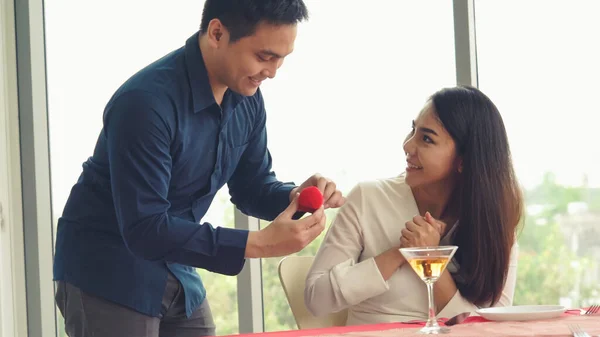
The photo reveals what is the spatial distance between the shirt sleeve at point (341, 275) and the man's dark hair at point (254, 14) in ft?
2.18

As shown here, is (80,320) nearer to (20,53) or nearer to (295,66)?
(295,66)

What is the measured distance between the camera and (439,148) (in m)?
2.33

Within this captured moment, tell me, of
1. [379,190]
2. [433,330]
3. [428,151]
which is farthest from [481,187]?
[433,330]

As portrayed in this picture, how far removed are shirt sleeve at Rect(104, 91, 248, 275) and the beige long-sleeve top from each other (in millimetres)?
438

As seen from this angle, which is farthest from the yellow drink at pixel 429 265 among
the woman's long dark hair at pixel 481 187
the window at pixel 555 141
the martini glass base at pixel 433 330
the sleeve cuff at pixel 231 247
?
the window at pixel 555 141

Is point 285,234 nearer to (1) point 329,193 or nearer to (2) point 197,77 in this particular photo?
(1) point 329,193

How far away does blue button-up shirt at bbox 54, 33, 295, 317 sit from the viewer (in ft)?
5.64

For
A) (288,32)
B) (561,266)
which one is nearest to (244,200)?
(288,32)

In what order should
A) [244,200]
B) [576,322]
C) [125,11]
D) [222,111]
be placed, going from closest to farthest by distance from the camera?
[576,322] → [222,111] → [244,200] → [125,11]

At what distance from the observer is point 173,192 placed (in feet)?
6.38

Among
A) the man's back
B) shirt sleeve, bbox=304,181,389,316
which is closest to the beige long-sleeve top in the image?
shirt sleeve, bbox=304,181,389,316

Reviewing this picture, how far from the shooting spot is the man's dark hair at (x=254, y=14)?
1815 mm

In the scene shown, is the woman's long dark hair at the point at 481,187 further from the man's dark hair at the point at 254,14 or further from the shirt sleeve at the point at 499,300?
the man's dark hair at the point at 254,14

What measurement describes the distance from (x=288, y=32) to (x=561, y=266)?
142cm
